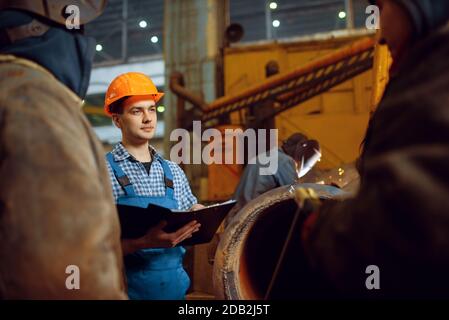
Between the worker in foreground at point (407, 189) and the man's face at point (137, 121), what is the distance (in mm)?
1602

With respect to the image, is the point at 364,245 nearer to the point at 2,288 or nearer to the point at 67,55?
the point at 2,288

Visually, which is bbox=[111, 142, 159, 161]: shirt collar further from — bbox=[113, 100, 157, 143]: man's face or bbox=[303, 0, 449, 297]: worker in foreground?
bbox=[303, 0, 449, 297]: worker in foreground

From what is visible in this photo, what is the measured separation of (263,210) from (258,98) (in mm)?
5428

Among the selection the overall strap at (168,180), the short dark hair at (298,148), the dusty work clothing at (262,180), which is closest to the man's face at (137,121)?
the overall strap at (168,180)

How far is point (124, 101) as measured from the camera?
2553mm

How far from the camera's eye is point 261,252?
8.99ft

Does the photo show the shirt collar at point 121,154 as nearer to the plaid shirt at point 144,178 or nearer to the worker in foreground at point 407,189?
the plaid shirt at point 144,178

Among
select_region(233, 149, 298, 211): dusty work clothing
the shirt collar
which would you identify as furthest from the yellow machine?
the shirt collar

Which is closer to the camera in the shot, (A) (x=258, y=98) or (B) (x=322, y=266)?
(B) (x=322, y=266)

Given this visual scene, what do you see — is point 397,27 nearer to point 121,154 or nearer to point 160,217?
point 160,217

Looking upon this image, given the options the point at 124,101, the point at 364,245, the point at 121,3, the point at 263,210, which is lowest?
the point at 263,210

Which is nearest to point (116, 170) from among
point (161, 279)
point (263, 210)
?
point (161, 279)

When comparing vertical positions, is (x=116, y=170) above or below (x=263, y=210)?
above

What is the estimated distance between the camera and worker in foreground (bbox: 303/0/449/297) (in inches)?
36.1
